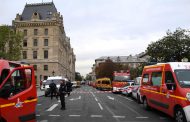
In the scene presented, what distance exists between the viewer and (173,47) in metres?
41.7

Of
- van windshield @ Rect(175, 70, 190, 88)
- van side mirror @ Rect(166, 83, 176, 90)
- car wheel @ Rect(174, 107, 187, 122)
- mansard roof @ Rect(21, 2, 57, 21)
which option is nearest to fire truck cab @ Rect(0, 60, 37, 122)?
car wheel @ Rect(174, 107, 187, 122)

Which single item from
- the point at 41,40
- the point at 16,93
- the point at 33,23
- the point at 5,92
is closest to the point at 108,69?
Result: the point at 41,40

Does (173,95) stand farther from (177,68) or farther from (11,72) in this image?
(11,72)

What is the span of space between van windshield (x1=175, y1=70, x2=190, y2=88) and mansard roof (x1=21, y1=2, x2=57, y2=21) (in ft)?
325

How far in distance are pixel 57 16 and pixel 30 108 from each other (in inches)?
4022

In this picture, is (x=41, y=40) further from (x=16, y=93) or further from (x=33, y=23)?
(x=16, y=93)

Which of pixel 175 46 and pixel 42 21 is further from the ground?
pixel 42 21

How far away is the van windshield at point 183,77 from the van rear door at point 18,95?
19.0ft

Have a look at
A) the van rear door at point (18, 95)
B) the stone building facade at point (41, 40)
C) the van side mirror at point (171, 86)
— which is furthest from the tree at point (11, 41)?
the stone building facade at point (41, 40)

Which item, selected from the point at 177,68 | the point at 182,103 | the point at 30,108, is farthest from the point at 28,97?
the point at 177,68

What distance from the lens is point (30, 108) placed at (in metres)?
11.2

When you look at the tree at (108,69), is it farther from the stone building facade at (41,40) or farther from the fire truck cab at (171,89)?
the fire truck cab at (171,89)

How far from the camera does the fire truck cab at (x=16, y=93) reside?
970 centimetres

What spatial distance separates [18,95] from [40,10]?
345ft
